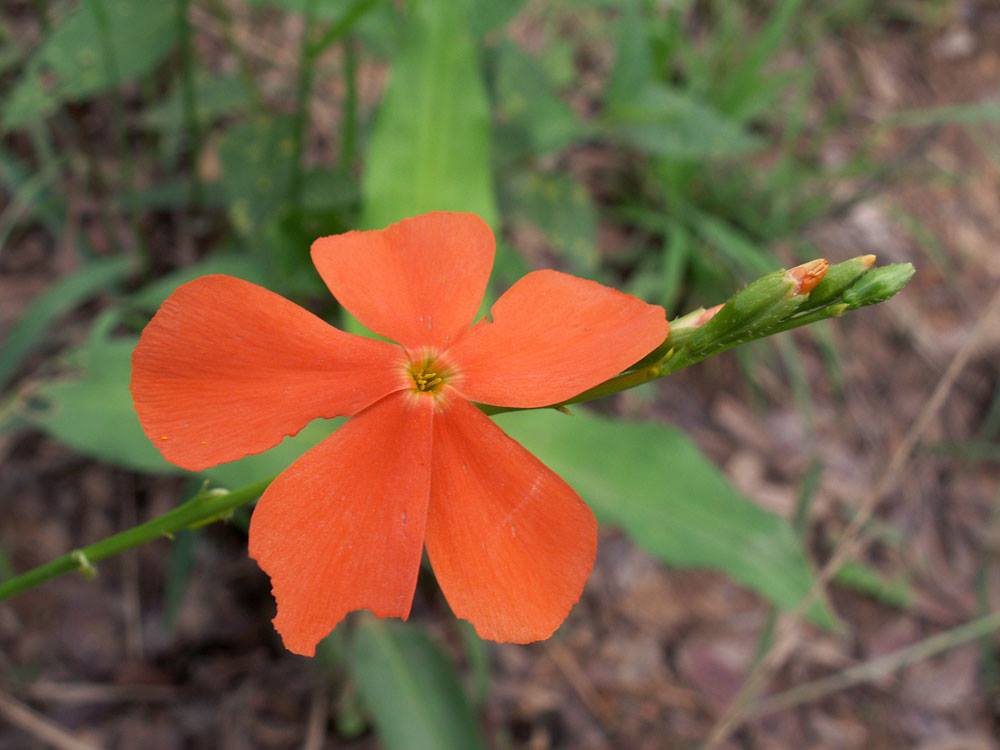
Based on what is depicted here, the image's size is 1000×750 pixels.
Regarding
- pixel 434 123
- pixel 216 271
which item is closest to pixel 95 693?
pixel 216 271

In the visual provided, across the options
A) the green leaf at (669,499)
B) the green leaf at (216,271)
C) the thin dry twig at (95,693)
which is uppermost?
the green leaf at (216,271)

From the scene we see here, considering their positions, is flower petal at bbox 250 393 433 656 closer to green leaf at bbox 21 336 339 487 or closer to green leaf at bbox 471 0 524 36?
green leaf at bbox 21 336 339 487

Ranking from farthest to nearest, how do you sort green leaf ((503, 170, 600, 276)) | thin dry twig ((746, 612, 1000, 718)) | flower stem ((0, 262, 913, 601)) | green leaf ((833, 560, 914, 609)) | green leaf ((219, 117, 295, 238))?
green leaf ((833, 560, 914, 609)), thin dry twig ((746, 612, 1000, 718)), green leaf ((503, 170, 600, 276)), green leaf ((219, 117, 295, 238)), flower stem ((0, 262, 913, 601))

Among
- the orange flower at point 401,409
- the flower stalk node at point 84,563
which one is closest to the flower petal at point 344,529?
the orange flower at point 401,409

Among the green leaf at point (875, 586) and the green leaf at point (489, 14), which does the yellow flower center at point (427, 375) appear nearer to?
the green leaf at point (489, 14)

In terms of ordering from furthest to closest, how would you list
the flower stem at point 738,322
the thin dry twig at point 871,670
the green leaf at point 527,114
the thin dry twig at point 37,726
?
the thin dry twig at point 871,670, the green leaf at point 527,114, the thin dry twig at point 37,726, the flower stem at point 738,322

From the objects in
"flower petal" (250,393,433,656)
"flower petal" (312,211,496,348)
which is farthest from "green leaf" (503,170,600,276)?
"flower petal" (250,393,433,656)

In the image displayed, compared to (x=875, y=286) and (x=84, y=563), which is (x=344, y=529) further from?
(x=875, y=286)
